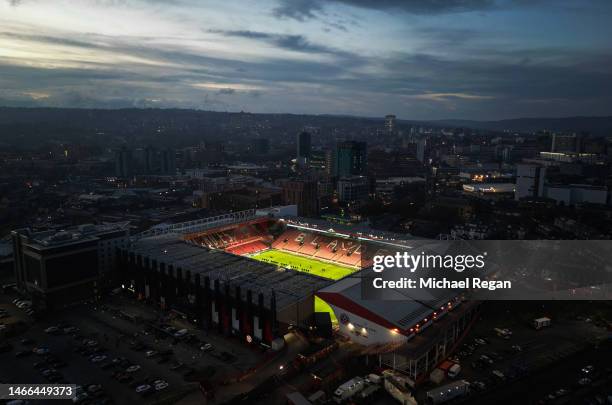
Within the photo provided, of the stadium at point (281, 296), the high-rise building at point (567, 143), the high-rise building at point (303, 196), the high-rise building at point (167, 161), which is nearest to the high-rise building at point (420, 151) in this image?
the high-rise building at point (567, 143)

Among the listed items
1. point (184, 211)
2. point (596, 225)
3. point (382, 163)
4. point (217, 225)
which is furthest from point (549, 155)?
point (217, 225)

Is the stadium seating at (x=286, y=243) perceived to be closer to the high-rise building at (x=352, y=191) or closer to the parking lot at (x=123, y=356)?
the parking lot at (x=123, y=356)

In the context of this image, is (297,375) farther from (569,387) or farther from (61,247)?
(61,247)

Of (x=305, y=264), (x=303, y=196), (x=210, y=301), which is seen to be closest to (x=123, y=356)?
(x=210, y=301)

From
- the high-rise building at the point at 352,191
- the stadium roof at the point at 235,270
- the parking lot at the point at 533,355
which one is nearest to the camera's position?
the parking lot at the point at 533,355

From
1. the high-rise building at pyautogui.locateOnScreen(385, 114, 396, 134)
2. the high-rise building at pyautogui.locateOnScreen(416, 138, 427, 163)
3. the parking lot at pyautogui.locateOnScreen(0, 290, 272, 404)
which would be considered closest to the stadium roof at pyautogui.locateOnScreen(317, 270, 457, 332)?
the parking lot at pyautogui.locateOnScreen(0, 290, 272, 404)

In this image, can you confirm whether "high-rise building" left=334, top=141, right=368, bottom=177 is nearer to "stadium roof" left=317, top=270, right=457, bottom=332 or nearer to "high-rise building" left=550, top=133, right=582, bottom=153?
"high-rise building" left=550, top=133, right=582, bottom=153
